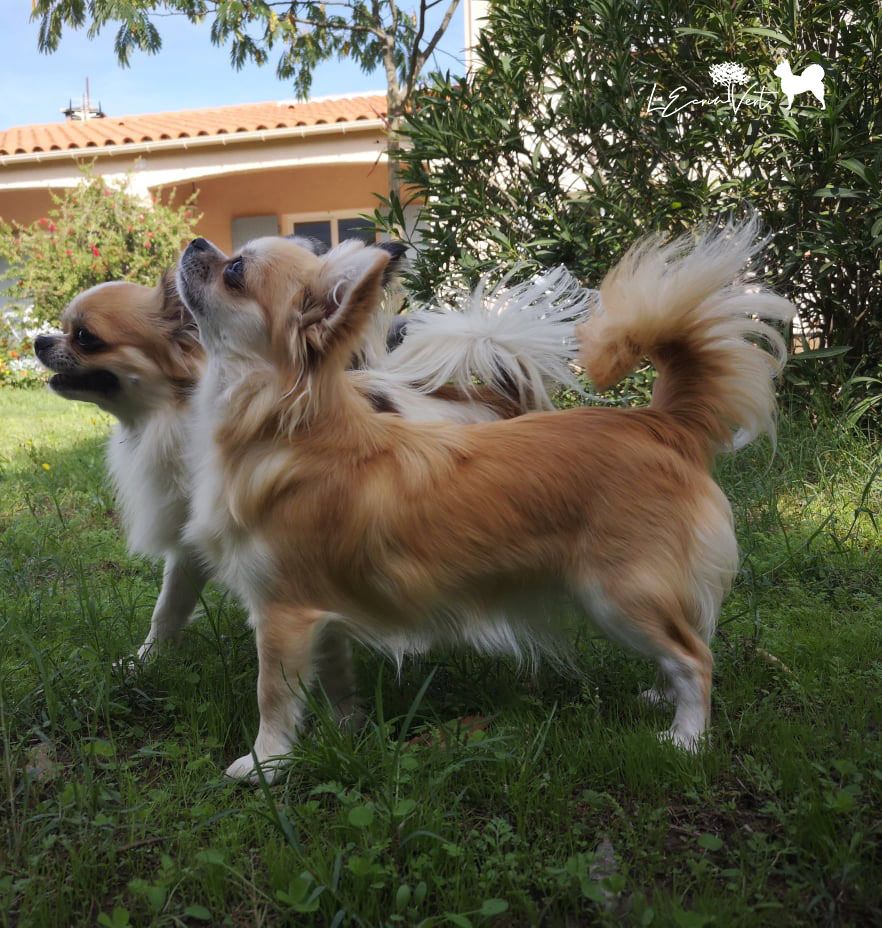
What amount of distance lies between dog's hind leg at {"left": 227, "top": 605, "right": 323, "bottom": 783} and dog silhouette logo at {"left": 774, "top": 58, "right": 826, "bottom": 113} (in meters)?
3.91

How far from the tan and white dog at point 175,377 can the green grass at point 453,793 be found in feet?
1.18

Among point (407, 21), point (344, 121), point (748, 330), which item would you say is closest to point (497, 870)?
point (748, 330)

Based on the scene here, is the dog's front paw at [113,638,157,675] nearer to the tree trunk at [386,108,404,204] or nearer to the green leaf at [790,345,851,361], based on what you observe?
the tree trunk at [386,108,404,204]

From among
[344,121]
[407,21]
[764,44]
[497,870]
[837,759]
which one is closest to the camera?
[497,870]

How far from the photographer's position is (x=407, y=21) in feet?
29.9

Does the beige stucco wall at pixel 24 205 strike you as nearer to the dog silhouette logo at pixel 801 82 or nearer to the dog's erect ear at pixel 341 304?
the dog silhouette logo at pixel 801 82

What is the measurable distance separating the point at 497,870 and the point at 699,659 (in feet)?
2.98

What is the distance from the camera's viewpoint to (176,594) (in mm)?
3170

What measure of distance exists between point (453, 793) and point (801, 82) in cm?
422

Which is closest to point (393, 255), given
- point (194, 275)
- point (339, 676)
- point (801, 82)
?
point (194, 275)

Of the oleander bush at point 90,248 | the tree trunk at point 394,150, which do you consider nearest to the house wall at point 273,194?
the oleander bush at point 90,248

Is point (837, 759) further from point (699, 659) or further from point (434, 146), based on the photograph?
point (434, 146)

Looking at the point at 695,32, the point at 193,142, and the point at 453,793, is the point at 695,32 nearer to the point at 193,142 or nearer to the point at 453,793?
the point at 453,793

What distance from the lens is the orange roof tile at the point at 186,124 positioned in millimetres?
14547
